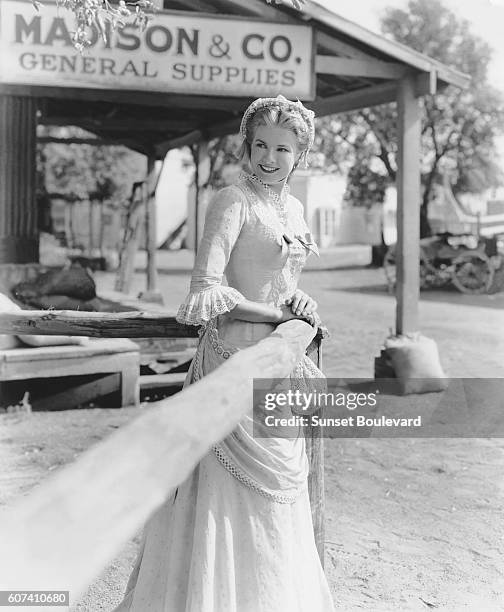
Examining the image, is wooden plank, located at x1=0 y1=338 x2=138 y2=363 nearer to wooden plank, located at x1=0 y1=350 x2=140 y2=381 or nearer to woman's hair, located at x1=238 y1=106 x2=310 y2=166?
wooden plank, located at x1=0 y1=350 x2=140 y2=381

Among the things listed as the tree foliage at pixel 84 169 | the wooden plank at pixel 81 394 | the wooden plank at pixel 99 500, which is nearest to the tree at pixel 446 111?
the tree foliage at pixel 84 169

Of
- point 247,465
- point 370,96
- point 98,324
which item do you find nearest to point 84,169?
point 370,96

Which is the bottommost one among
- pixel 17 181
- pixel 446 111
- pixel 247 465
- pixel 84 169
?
pixel 247 465

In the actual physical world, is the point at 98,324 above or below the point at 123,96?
below

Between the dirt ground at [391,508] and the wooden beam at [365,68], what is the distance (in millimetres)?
2738

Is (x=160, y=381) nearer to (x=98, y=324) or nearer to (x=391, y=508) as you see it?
(x=391, y=508)

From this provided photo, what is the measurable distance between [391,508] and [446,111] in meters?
17.0

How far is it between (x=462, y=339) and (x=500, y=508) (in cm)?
555

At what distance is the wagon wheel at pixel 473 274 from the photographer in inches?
610

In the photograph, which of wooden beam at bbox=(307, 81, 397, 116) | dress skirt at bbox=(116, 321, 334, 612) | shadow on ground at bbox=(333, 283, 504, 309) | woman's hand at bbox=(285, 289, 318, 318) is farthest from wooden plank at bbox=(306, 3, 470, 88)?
shadow on ground at bbox=(333, 283, 504, 309)

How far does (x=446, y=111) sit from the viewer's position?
19281 mm

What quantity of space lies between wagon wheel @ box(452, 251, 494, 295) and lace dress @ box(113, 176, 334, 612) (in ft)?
45.8

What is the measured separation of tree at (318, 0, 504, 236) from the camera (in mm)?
19188

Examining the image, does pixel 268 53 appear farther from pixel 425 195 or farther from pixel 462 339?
pixel 425 195
